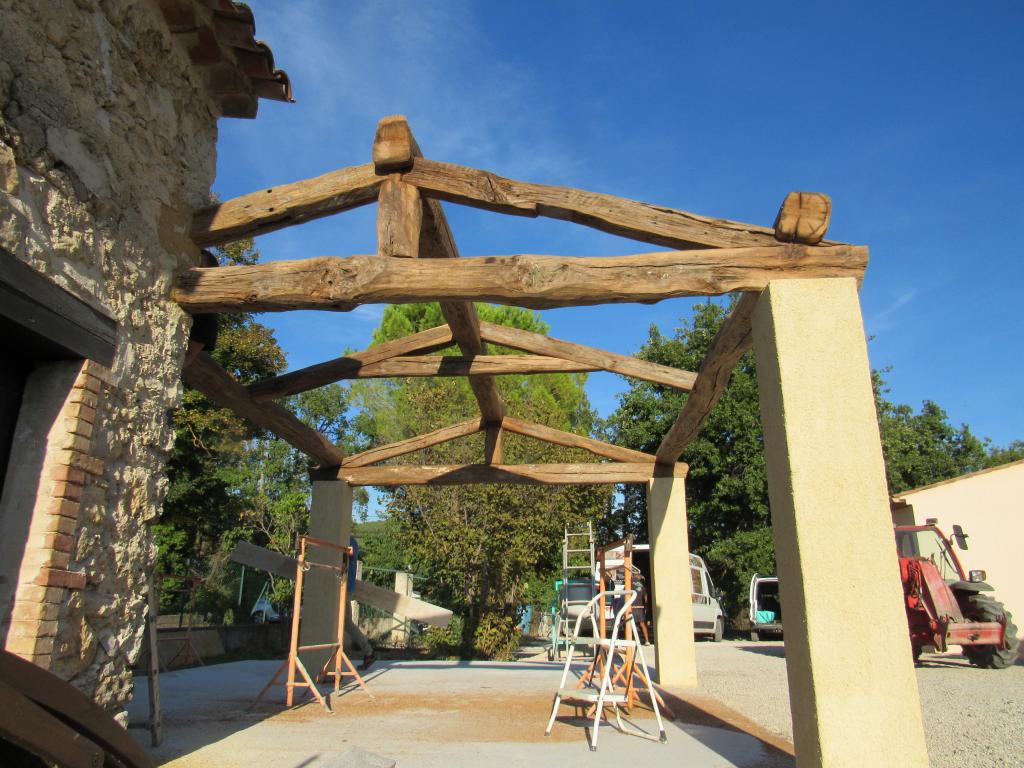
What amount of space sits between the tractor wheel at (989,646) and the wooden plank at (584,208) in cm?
839

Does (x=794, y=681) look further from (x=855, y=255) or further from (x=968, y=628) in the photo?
(x=968, y=628)

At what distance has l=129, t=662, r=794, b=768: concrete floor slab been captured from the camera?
4184mm

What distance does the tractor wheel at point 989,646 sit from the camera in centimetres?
936

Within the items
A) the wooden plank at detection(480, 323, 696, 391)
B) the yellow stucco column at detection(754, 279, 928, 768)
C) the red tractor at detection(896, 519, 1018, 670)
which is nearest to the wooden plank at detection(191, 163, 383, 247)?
the wooden plank at detection(480, 323, 696, 391)

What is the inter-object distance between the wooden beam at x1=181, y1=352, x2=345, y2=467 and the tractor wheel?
8892 mm

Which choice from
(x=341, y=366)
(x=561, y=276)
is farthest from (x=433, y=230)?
(x=341, y=366)

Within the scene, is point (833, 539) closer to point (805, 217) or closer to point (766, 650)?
point (805, 217)

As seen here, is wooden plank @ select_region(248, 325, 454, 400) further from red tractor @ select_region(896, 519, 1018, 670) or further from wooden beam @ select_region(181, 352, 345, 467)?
red tractor @ select_region(896, 519, 1018, 670)

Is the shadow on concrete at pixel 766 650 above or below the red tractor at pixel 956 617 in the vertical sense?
below

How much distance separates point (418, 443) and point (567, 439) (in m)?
1.79

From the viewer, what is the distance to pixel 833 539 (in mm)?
3332

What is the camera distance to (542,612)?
795 inches

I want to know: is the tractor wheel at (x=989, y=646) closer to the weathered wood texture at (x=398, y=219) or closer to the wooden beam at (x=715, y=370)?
the wooden beam at (x=715, y=370)

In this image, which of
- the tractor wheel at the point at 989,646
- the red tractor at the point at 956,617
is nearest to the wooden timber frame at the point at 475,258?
the red tractor at the point at 956,617
